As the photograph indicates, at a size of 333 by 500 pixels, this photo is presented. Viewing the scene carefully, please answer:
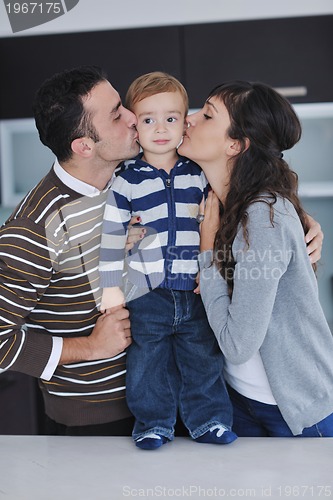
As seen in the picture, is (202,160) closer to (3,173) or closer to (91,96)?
(91,96)

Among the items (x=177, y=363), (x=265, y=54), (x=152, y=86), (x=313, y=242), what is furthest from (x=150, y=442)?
(x=265, y=54)

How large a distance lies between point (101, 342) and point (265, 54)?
1.93 meters

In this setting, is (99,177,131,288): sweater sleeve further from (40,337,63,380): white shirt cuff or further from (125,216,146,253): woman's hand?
(40,337,63,380): white shirt cuff

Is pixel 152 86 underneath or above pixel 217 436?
above

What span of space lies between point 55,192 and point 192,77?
168 cm

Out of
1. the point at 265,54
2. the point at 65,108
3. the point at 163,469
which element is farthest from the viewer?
the point at 265,54

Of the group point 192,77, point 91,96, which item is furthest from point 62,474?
point 192,77

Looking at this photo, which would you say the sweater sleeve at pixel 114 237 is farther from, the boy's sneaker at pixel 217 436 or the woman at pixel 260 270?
the boy's sneaker at pixel 217 436

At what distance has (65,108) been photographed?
1.45 m

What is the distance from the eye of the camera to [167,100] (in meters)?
1.48

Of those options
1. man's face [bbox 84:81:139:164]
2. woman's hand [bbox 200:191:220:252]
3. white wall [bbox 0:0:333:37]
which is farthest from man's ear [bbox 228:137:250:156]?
white wall [bbox 0:0:333:37]

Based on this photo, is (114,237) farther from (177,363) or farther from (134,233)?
(177,363)

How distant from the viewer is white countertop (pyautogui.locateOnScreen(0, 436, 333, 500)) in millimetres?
1139

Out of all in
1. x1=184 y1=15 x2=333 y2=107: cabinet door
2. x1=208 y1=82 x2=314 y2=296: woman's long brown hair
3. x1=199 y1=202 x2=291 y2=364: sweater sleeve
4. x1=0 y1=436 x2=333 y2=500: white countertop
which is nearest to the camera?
x1=0 y1=436 x2=333 y2=500: white countertop
